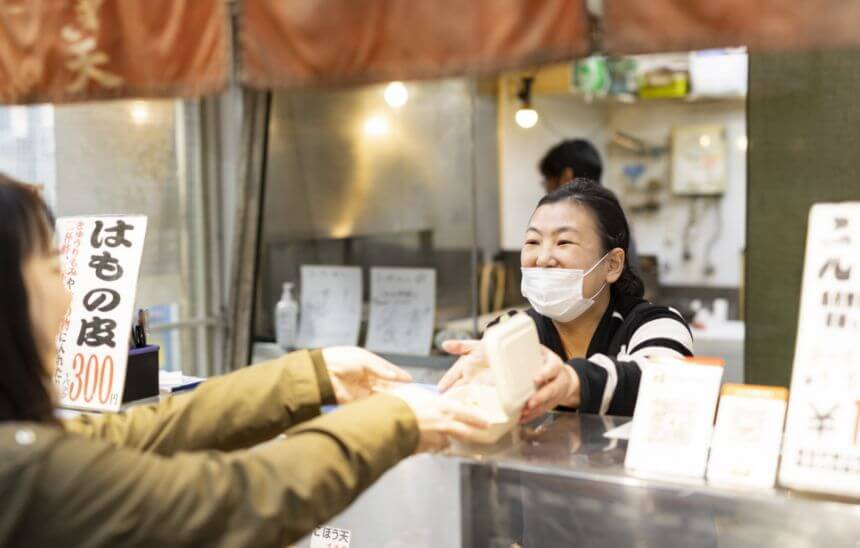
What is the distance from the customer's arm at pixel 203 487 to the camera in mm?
909

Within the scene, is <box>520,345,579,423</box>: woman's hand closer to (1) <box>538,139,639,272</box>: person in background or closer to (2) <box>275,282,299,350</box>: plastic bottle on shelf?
(1) <box>538,139,639,272</box>: person in background

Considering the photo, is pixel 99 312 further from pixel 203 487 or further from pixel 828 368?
pixel 828 368

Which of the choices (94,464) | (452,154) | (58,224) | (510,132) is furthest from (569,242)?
(510,132)

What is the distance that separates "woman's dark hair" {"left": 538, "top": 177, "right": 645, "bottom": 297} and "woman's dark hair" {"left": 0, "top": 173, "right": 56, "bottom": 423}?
1.32 m

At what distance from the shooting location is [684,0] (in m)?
2.80

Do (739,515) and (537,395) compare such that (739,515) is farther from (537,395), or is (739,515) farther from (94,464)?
(94,464)

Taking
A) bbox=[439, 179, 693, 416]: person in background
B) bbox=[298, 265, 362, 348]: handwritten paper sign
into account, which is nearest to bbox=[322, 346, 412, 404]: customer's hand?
bbox=[439, 179, 693, 416]: person in background

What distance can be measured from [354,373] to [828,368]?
0.69 metres

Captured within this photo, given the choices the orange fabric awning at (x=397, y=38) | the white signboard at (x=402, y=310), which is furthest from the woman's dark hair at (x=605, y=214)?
the white signboard at (x=402, y=310)

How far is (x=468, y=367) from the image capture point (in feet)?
5.05

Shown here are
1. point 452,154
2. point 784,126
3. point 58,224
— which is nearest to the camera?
point 58,224

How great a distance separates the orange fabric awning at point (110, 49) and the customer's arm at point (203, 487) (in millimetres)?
2897

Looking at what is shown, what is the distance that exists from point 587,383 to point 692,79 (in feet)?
15.0

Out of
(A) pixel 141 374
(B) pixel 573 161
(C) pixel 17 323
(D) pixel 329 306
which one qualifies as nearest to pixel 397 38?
(B) pixel 573 161
